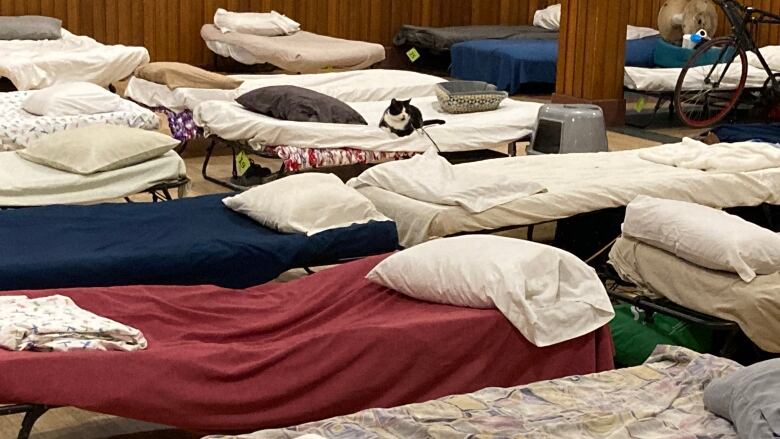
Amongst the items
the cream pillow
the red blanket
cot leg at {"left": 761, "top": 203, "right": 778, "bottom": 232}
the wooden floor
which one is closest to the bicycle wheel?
cot leg at {"left": 761, "top": 203, "right": 778, "bottom": 232}

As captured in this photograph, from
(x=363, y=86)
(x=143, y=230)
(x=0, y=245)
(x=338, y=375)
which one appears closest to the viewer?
(x=338, y=375)

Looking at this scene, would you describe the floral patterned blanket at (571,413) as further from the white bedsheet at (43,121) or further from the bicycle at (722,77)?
the bicycle at (722,77)

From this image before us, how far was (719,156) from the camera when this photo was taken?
5.41m

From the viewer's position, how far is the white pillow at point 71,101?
6.11 meters

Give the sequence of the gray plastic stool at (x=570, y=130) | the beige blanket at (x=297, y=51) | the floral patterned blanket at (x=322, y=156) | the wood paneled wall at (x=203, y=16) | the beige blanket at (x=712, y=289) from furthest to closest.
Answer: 1. the wood paneled wall at (x=203, y=16)
2. the beige blanket at (x=297, y=51)
3. the gray plastic stool at (x=570, y=130)
4. the floral patterned blanket at (x=322, y=156)
5. the beige blanket at (x=712, y=289)

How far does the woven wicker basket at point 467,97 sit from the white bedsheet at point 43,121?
158 centimetres

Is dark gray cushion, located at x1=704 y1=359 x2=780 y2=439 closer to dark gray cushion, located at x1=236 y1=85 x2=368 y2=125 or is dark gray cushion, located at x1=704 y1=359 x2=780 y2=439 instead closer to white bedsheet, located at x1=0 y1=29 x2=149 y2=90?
dark gray cushion, located at x1=236 y1=85 x2=368 y2=125

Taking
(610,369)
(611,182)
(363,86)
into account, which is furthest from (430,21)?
(610,369)

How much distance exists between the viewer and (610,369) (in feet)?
11.9

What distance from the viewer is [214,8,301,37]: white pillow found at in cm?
974

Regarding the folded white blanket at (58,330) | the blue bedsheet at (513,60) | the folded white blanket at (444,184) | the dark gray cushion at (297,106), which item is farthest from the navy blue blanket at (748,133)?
the folded white blanket at (58,330)

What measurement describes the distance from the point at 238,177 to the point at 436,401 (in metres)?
3.61

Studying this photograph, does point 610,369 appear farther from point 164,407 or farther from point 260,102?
point 260,102

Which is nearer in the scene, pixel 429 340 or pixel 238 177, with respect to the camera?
pixel 429 340
